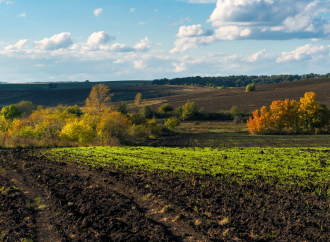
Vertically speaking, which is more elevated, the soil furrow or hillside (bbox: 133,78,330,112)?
hillside (bbox: 133,78,330,112)

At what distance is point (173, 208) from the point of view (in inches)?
454

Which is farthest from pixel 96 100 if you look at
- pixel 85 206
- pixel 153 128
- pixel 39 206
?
pixel 85 206

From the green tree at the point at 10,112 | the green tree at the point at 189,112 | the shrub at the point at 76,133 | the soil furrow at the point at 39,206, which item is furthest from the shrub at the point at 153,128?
the soil furrow at the point at 39,206

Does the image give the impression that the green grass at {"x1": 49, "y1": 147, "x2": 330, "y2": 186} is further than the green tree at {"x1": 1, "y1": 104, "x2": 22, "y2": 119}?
No

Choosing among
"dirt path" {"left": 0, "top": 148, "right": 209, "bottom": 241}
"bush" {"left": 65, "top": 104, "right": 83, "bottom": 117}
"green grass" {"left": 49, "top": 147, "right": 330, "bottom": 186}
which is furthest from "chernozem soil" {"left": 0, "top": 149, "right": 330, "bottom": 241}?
"bush" {"left": 65, "top": 104, "right": 83, "bottom": 117}

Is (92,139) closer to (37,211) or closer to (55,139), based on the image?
(55,139)

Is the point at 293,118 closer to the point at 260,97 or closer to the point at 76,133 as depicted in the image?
the point at 76,133

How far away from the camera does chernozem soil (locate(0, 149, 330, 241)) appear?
364 inches

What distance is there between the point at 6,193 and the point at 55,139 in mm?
26124

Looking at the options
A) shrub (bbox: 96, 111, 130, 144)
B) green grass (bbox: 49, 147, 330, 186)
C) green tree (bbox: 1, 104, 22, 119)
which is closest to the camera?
green grass (bbox: 49, 147, 330, 186)

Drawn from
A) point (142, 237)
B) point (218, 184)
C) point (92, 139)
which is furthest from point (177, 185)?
point (92, 139)

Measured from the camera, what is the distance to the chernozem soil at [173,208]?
926 centimetres

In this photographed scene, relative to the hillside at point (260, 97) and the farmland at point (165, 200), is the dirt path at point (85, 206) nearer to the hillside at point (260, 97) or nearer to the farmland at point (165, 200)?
the farmland at point (165, 200)

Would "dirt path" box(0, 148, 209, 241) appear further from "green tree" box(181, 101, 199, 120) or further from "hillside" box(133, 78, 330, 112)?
"hillside" box(133, 78, 330, 112)
